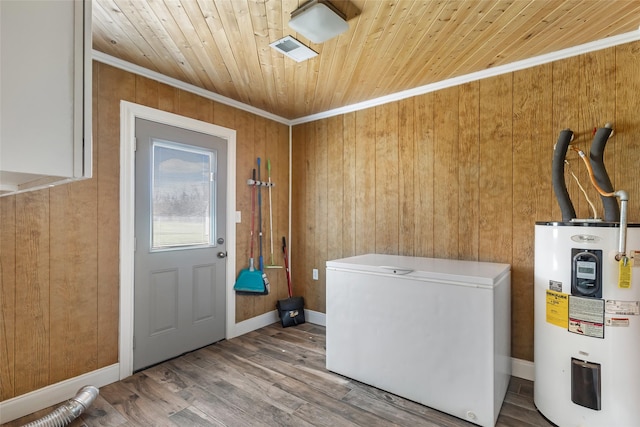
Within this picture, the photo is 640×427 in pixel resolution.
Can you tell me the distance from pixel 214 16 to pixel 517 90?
2.26 meters

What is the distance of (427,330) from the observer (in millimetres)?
2086

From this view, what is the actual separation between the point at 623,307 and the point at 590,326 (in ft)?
0.61

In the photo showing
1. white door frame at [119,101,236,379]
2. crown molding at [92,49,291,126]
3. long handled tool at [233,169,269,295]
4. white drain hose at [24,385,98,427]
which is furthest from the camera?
long handled tool at [233,169,269,295]

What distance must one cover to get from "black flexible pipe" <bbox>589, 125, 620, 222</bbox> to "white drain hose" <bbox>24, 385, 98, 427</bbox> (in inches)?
137

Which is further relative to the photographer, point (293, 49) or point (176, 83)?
point (176, 83)

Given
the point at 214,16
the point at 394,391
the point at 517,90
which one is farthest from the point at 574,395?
the point at 214,16

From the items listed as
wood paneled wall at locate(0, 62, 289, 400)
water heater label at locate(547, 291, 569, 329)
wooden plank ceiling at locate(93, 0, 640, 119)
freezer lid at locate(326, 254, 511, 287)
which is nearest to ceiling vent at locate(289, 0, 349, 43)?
wooden plank ceiling at locate(93, 0, 640, 119)

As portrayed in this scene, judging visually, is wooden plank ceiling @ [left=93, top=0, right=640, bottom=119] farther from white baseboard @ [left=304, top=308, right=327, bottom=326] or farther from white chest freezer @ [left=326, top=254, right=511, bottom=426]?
white baseboard @ [left=304, top=308, right=327, bottom=326]

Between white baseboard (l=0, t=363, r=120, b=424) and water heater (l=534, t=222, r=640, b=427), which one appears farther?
white baseboard (l=0, t=363, r=120, b=424)

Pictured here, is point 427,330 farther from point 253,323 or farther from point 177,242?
point 177,242

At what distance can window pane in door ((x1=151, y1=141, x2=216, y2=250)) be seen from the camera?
8.81 feet

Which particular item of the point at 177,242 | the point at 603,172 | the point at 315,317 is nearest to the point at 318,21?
the point at 603,172

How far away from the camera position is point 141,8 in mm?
1772

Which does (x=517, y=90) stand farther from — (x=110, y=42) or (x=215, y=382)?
(x=215, y=382)
